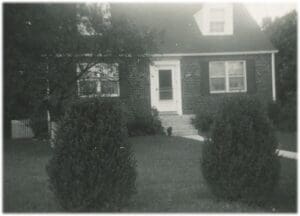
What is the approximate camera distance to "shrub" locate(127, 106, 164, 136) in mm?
18031

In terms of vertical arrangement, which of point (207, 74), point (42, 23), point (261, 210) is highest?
point (42, 23)

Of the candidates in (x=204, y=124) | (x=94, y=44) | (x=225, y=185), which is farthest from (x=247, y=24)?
(x=225, y=185)

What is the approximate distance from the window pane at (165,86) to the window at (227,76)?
1914 mm

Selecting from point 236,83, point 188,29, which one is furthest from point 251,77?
point 188,29

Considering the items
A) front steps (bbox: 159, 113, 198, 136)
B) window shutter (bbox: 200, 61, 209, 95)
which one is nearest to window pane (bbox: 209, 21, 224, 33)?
window shutter (bbox: 200, 61, 209, 95)

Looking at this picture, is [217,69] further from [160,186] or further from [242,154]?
[242,154]

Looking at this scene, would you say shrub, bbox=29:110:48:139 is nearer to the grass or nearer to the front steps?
the front steps

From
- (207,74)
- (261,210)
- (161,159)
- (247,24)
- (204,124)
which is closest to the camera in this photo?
(261,210)

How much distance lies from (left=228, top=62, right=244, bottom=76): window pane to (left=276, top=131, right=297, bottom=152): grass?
3880 millimetres

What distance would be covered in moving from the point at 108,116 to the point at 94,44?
20.8 feet

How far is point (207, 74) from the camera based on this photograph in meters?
20.5

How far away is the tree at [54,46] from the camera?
1131cm

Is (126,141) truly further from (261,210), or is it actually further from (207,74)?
(207,74)

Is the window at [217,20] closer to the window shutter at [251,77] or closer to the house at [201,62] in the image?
the house at [201,62]
